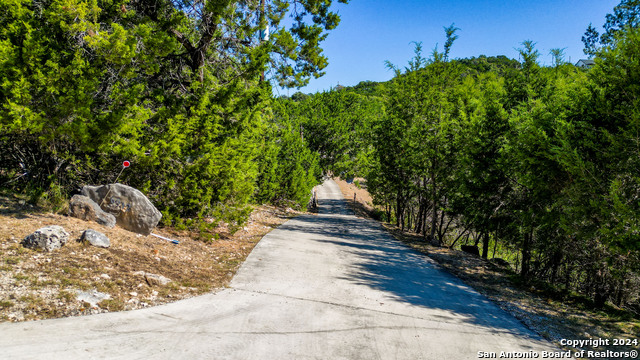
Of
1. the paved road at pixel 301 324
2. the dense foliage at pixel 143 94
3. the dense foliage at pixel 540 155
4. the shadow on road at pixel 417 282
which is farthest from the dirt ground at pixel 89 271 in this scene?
the dense foliage at pixel 540 155

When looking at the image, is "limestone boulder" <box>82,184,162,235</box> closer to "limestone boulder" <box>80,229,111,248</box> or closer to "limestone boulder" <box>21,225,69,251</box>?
"limestone boulder" <box>80,229,111,248</box>

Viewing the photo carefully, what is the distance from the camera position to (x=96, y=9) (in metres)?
5.86

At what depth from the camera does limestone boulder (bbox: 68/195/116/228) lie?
6012 millimetres

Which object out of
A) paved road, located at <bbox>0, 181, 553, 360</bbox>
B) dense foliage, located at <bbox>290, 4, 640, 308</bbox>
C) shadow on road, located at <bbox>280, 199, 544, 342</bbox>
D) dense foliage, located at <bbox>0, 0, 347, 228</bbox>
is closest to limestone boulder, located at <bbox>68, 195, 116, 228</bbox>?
dense foliage, located at <bbox>0, 0, 347, 228</bbox>

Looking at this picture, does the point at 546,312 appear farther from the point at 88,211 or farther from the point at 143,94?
the point at 143,94

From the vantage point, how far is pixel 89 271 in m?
4.59

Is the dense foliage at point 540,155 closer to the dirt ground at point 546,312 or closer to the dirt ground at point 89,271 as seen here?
the dirt ground at point 546,312

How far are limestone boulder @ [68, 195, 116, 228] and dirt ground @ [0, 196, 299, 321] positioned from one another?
0.17m

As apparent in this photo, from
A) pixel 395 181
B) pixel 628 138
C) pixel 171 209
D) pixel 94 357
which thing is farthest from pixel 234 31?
pixel 395 181

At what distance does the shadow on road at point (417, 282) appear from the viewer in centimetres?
555

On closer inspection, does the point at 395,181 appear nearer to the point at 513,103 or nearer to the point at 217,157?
the point at 513,103

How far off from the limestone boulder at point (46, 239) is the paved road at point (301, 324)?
1.60 m

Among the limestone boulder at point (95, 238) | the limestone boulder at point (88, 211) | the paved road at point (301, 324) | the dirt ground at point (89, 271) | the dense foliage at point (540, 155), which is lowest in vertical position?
the paved road at point (301, 324)

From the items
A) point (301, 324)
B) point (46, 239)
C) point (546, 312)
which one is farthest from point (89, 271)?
point (546, 312)
